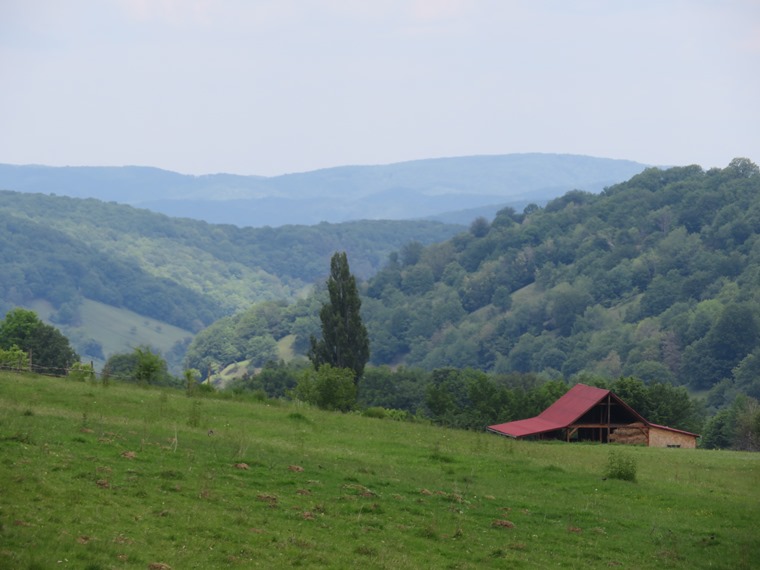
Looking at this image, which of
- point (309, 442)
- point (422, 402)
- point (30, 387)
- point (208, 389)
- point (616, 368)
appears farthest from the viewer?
point (616, 368)

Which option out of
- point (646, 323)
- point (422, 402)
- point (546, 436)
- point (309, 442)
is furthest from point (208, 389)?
point (646, 323)

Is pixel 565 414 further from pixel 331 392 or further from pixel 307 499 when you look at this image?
pixel 307 499

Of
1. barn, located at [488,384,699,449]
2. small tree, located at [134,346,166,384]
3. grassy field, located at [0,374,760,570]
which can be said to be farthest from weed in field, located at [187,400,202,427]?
barn, located at [488,384,699,449]

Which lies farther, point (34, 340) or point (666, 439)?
point (34, 340)

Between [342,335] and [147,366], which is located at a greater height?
[342,335]

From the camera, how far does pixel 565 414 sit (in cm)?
5722

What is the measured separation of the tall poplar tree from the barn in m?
20.9

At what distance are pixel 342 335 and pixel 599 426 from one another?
25595 mm

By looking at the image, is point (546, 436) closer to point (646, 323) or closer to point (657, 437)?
point (657, 437)

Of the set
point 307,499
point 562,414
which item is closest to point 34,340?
point 562,414

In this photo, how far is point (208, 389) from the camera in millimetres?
46000

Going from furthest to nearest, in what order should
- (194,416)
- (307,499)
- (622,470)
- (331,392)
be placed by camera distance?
(331,392) < (194,416) < (622,470) < (307,499)

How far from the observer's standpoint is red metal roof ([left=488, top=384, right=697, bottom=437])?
55062 mm

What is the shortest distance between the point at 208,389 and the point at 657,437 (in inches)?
1032
